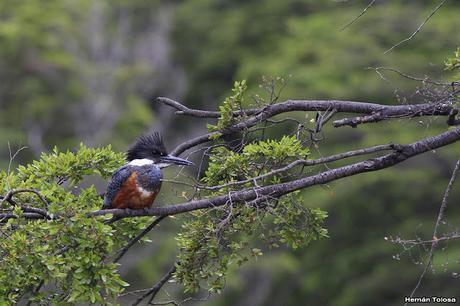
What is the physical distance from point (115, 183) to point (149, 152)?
576 mm

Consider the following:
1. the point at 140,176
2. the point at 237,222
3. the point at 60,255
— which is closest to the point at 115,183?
the point at 140,176

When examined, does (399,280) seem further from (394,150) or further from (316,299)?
(394,150)

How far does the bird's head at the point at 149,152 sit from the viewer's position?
25.1 ft

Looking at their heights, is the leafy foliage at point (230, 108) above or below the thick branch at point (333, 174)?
above

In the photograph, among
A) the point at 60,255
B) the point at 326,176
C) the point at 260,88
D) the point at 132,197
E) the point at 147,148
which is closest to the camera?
the point at 60,255

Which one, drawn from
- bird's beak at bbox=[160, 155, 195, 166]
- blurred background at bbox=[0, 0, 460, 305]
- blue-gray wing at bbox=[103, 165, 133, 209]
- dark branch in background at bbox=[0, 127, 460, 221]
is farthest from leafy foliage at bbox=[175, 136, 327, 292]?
blurred background at bbox=[0, 0, 460, 305]

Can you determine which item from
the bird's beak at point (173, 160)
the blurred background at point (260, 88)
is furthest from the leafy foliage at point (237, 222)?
the blurred background at point (260, 88)

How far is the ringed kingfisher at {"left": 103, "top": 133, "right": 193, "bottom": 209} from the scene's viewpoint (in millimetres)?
7141

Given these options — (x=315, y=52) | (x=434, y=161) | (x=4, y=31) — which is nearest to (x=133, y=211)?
(x=434, y=161)

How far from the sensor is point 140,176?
7352 mm

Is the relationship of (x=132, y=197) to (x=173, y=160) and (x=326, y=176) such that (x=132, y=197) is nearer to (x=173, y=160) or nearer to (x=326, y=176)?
(x=173, y=160)

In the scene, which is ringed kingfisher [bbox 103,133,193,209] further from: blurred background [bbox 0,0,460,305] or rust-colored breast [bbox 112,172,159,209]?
blurred background [bbox 0,0,460,305]

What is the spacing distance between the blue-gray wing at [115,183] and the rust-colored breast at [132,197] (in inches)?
1.6

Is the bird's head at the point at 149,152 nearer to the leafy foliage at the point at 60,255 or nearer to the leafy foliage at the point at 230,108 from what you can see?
the leafy foliage at the point at 230,108
